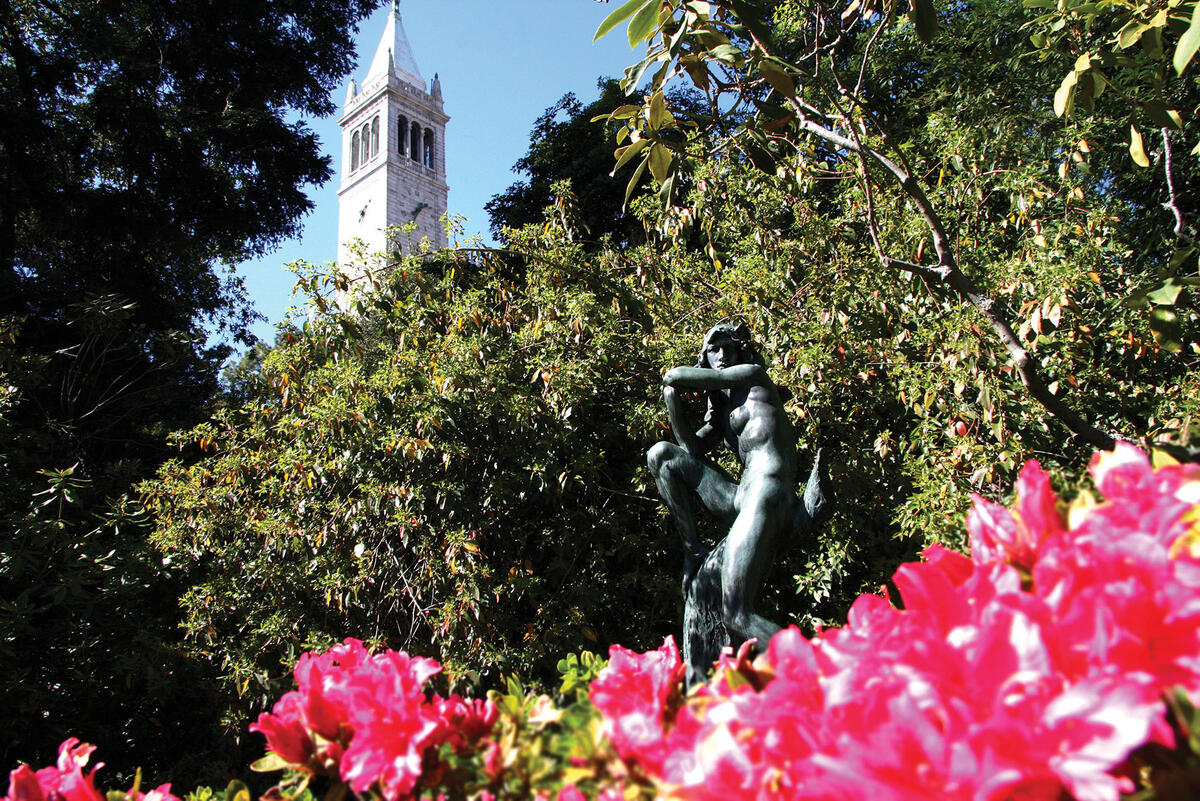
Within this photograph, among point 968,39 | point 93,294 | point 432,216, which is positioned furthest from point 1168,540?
point 432,216

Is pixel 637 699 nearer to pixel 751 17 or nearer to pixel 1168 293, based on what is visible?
pixel 1168 293

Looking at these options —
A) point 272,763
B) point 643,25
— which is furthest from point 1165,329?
point 272,763

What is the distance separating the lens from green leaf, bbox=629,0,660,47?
5.24ft

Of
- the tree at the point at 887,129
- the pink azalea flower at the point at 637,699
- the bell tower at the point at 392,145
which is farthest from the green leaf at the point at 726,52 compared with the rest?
the bell tower at the point at 392,145

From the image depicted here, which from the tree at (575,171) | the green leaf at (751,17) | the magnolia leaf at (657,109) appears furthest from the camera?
the tree at (575,171)

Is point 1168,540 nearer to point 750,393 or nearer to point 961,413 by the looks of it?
point 750,393

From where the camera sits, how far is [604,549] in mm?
5250

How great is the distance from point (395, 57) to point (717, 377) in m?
48.5

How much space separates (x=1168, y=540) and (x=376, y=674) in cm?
110

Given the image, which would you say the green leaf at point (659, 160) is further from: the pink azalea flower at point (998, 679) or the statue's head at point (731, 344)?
the pink azalea flower at point (998, 679)

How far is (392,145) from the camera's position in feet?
139

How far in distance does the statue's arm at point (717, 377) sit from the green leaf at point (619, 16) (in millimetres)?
1432

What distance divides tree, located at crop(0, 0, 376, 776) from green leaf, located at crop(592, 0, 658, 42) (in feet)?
16.7

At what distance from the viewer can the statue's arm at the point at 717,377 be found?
2.88 metres
